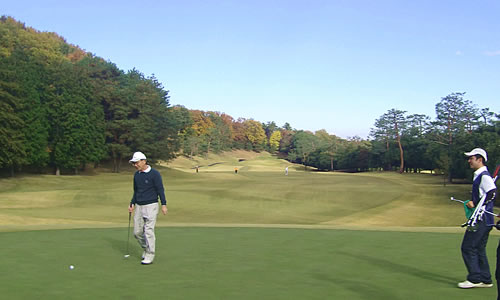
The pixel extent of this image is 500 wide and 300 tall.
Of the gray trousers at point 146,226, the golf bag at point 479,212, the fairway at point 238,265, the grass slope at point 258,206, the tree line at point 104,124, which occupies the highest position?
the tree line at point 104,124

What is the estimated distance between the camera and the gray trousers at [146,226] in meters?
9.30

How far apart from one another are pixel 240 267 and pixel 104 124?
60.2m

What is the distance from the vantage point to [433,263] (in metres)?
9.05

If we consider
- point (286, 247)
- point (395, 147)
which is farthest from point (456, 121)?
point (286, 247)

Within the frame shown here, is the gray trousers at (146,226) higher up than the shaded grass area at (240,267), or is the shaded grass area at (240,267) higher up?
the gray trousers at (146,226)

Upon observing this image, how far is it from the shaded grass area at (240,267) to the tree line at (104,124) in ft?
131

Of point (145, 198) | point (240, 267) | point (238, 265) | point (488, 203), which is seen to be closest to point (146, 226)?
point (145, 198)

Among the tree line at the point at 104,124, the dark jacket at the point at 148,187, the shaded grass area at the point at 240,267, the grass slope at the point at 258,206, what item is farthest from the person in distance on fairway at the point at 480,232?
the tree line at the point at 104,124

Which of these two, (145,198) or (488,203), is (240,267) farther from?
(488,203)

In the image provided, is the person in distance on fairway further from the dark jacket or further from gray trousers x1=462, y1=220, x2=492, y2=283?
the dark jacket

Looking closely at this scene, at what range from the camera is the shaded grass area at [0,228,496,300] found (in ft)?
22.0

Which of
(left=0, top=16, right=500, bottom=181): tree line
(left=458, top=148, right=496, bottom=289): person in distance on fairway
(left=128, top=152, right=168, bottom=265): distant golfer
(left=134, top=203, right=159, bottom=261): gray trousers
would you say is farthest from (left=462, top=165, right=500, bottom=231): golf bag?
(left=0, top=16, right=500, bottom=181): tree line

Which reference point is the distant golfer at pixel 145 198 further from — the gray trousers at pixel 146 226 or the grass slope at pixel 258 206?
the grass slope at pixel 258 206

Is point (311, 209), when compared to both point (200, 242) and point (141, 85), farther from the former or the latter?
point (141, 85)
